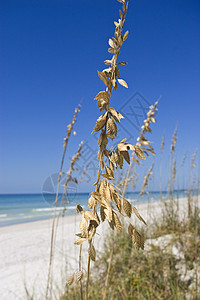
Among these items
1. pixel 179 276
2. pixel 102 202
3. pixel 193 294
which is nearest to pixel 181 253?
pixel 179 276

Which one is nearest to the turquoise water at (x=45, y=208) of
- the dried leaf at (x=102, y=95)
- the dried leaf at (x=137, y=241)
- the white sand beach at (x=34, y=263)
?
the white sand beach at (x=34, y=263)

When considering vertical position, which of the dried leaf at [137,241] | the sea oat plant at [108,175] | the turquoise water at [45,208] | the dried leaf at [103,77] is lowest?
the turquoise water at [45,208]

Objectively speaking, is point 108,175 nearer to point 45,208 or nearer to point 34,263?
point 34,263

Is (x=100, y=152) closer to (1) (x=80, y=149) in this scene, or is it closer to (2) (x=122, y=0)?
(2) (x=122, y=0)

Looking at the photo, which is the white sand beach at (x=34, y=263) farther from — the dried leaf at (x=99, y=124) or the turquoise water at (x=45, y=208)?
the dried leaf at (x=99, y=124)

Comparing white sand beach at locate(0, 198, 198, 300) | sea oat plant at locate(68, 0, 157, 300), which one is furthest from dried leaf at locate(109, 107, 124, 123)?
white sand beach at locate(0, 198, 198, 300)

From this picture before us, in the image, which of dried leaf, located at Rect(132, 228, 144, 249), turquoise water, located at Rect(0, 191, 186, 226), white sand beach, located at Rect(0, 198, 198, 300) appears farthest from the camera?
white sand beach, located at Rect(0, 198, 198, 300)

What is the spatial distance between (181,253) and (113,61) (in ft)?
8.52

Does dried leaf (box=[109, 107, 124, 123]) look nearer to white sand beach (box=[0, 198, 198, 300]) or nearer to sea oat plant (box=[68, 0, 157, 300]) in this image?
sea oat plant (box=[68, 0, 157, 300])

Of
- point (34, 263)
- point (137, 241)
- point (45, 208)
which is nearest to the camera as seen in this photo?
point (137, 241)

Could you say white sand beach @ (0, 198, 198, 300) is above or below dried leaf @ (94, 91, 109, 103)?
below

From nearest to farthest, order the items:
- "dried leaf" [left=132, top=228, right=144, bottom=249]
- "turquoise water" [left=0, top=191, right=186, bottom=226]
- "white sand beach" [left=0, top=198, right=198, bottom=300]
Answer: "dried leaf" [left=132, top=228, right=144, bottom=249] < "turquoise water" [left=0, top=191, right=186, bottom=226] < "white sand beach" [left=0, top=198, right=198, bottom=300]

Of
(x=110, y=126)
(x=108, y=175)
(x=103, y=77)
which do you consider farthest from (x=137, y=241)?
(x=103, y=77)

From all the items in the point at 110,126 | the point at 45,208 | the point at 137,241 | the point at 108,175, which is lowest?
the point at 45,208
